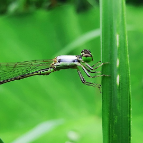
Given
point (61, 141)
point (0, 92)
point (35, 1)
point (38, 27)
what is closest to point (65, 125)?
point (61, 141)

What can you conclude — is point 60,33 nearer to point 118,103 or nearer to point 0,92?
point 0,92

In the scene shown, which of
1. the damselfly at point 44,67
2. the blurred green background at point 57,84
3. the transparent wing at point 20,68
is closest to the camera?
the damselfly at point 44,67

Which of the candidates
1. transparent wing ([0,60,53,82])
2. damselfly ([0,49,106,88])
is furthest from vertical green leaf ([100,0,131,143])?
transparent wing ([0,60,53,82])

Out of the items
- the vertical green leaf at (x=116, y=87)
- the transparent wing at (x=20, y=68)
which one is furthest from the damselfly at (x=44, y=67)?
the vertical green leaf at (x=116, y=87)

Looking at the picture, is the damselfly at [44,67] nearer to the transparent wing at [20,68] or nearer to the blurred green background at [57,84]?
the transparent wing at [20,68]

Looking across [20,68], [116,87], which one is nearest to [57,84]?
[20,68]

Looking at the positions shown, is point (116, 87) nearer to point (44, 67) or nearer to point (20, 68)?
point (44, 67)
